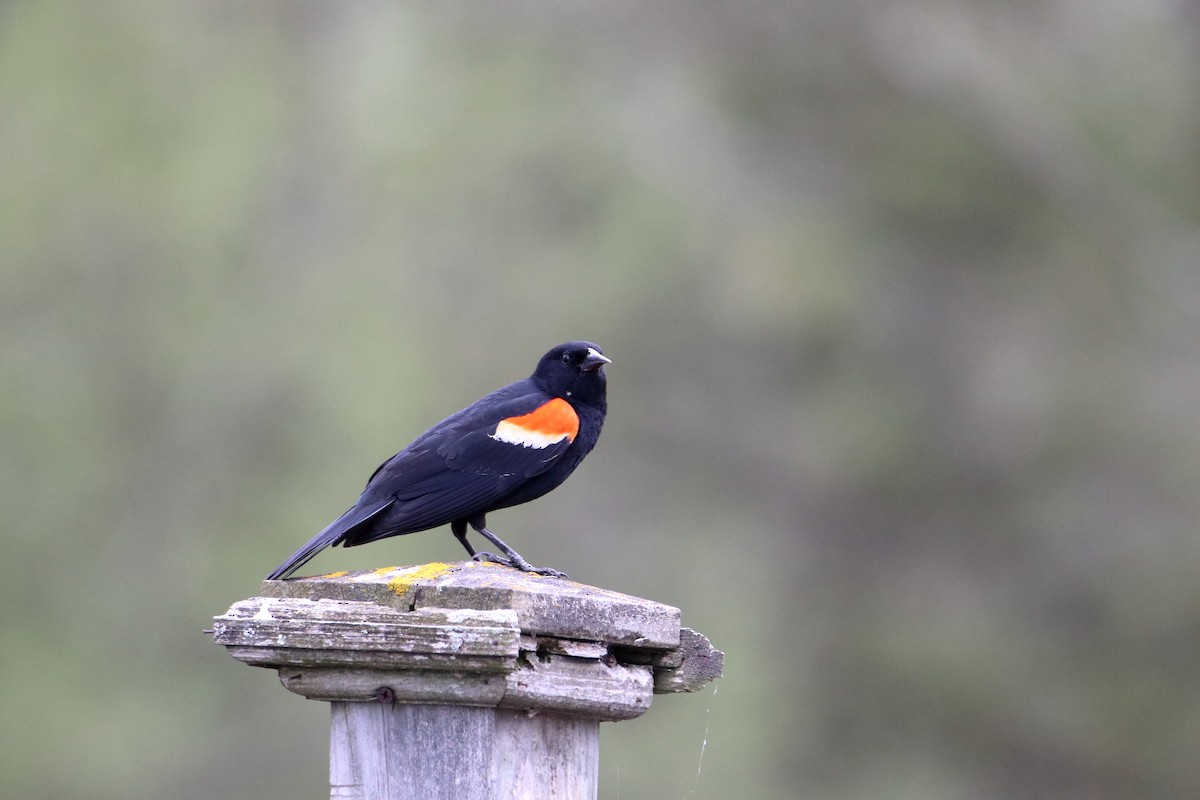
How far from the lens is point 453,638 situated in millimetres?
2949

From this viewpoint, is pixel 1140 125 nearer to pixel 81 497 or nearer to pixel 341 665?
pixel 81 497

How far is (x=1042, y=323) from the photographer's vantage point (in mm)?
14672

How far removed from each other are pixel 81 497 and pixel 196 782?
118 inches

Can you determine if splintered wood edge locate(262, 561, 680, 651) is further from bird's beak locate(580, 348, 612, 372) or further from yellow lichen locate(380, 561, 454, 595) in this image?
bird's beak locate(580, 348, 612, 372)

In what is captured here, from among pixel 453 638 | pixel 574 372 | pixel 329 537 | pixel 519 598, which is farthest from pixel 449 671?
pixel 574 372

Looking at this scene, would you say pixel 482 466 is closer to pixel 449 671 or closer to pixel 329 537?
pixel 329 537

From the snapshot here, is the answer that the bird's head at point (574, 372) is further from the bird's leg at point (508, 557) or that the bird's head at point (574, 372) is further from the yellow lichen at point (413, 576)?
the yellow lichen at point (413, 576)

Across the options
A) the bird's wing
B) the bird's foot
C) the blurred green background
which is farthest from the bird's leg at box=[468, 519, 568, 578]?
the blurred green background

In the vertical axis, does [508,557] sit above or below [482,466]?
below

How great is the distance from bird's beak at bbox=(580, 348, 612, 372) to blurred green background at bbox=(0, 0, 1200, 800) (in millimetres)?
8162

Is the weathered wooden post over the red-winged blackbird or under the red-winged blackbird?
under

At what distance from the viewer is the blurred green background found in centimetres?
1377

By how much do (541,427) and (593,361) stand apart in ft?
2.08

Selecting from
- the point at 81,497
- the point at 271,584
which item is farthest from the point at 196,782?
the point at 271,584
